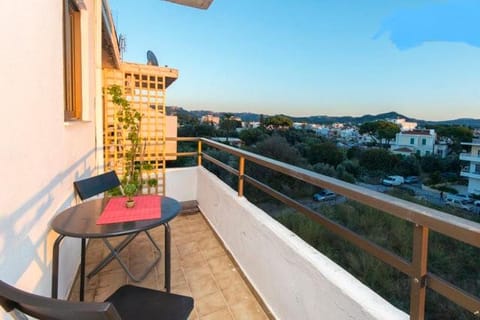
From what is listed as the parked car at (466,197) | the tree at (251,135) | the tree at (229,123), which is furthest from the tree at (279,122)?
the parked car at (466,197)

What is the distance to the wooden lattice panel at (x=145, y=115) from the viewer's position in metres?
3.82

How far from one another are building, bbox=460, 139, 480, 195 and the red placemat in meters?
22.6

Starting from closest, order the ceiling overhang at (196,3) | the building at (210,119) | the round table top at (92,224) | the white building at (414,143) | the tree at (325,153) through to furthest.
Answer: the round table top at (92,224), the ceiling overhang at (196,3), the building at (210,119), the tree at (325,153), the white building at (414,143)

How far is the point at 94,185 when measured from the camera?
2.12 meters

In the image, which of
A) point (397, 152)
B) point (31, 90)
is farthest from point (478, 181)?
point (31, 90)

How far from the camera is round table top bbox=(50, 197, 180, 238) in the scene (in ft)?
4.36

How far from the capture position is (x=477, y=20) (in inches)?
519

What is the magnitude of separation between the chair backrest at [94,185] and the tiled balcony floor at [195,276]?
0.73 metres

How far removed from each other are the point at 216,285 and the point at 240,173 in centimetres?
93

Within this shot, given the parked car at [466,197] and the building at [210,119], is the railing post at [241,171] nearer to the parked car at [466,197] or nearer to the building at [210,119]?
the building at [210,119]

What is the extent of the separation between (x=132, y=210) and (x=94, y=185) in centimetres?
66

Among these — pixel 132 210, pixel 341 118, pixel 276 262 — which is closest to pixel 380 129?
pixel 341 118

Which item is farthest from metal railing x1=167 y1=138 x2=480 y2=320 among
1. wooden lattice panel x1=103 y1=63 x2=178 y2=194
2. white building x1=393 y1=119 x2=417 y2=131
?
white building x1=393 y1=119 x2=417 y2=131

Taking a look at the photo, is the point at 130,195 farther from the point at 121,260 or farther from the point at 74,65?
the point at 74,65
